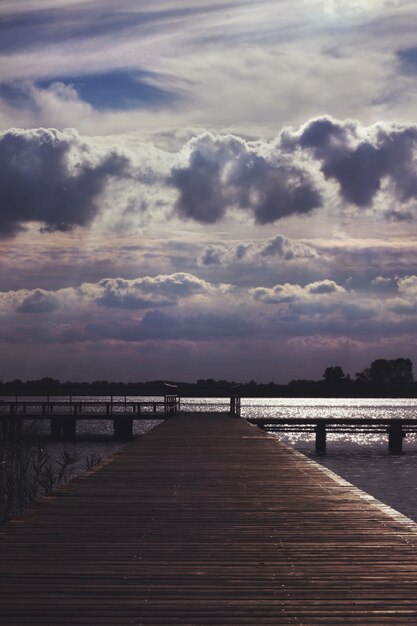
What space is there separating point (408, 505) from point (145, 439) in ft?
26.5

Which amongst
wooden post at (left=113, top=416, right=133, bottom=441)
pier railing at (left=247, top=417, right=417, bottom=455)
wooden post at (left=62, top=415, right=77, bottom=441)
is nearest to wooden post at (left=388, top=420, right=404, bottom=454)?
pier railing at (left=247, top=417, right=417, bottom=455)

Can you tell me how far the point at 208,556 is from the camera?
7723 mm

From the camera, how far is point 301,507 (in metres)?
10.6

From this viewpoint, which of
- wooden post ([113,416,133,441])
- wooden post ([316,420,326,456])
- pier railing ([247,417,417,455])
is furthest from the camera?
wooden post ([113,416,133,441])

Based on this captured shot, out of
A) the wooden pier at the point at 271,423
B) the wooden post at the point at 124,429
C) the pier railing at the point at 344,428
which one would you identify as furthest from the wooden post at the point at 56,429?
the pier railing at the point at 344,428

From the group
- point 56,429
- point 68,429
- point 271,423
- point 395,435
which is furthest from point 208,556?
point 68,429

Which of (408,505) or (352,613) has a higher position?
(352,613)

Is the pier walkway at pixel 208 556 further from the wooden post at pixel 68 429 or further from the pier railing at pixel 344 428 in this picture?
the wooden post at pixel 68 429

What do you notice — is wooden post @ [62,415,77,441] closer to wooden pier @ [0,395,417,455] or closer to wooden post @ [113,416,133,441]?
wooden pier @ [0,395,417,455]

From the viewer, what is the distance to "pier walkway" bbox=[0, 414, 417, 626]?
600cm

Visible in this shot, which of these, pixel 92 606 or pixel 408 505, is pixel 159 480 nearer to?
pixel 92 606

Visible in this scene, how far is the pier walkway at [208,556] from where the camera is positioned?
6.00 metres

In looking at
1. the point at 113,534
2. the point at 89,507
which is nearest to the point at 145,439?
the point at 89,507

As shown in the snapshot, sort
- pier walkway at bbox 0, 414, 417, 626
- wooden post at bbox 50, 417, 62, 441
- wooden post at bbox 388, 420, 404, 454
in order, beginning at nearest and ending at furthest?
pier walkway at bbox 0, 414, 417, 626
wooden post at bbox 388, 420, 404, 454
wooden post at bbox 50, 417, 62, 441
